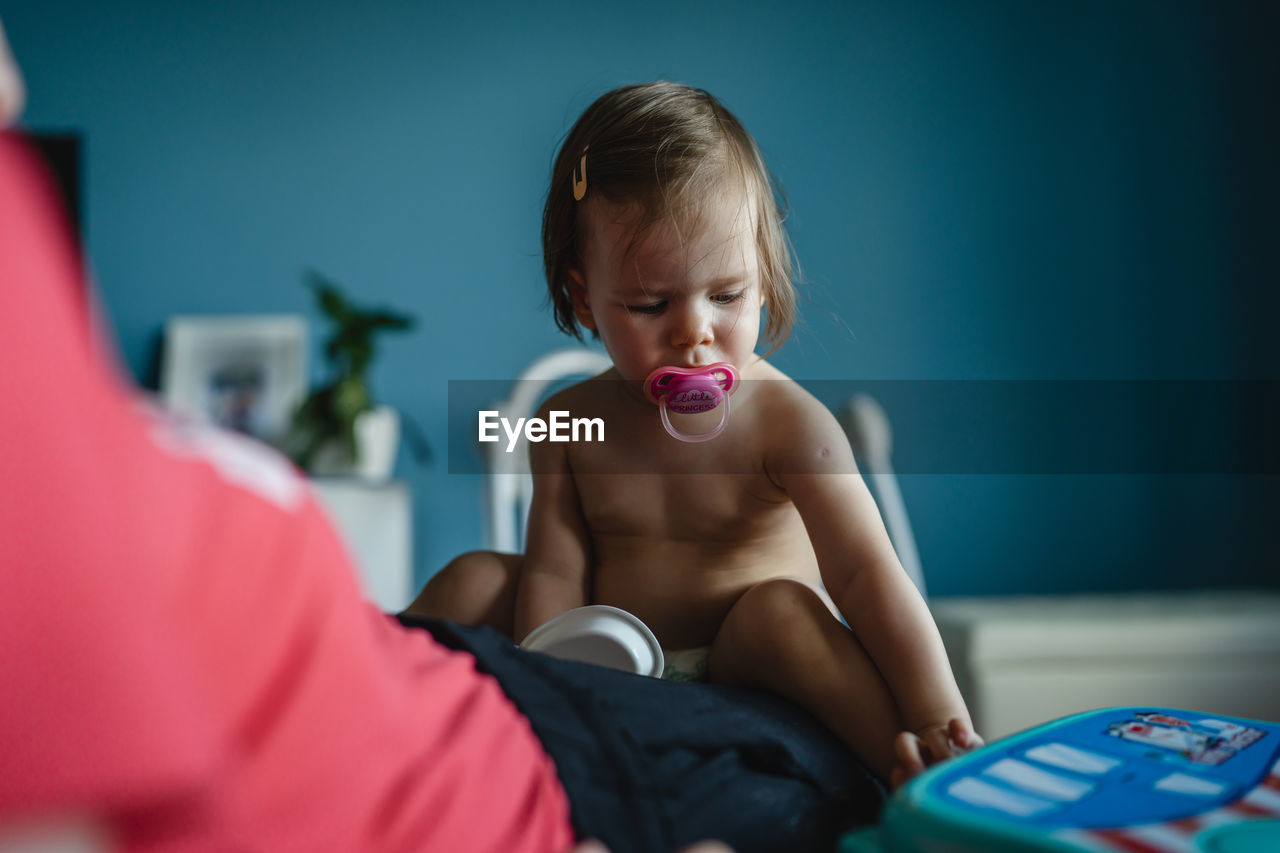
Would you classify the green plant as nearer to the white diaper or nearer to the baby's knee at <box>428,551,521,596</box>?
the baby's knee at <box>428,551,521,596</box>

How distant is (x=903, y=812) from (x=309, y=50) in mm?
1935

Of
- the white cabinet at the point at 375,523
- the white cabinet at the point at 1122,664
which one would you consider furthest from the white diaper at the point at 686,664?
the white cabinet at the point at 375,523

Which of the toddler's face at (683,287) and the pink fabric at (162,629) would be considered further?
the toddler's face at (683,287)

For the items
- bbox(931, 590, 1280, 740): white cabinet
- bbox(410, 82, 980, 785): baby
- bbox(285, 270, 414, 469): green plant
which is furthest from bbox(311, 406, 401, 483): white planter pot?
bbox(410, 82, 980, 785): baby

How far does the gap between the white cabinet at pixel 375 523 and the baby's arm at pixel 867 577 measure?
1.17m

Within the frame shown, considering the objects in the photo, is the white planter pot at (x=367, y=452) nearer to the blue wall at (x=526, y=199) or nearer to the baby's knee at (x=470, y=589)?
the blue wall at (x=526, y=199)

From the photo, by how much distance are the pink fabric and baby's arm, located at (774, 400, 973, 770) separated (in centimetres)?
24

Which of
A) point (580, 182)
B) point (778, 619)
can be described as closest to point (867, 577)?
point (778, 619)

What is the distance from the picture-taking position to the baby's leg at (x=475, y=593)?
55 cm

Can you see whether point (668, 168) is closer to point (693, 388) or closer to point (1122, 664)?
point (693, 388)

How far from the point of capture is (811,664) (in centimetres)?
43

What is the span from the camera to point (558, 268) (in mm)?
558

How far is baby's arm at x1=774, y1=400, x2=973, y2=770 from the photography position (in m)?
0.41

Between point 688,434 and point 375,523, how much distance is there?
1169mm
